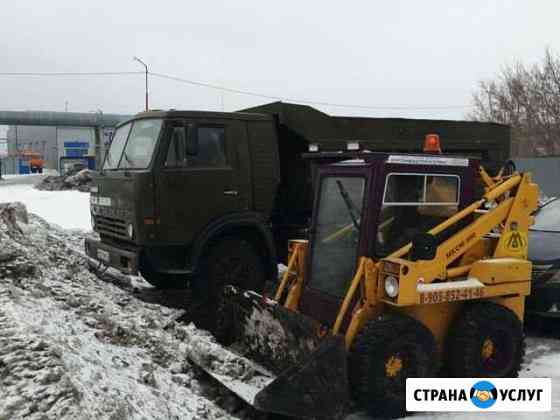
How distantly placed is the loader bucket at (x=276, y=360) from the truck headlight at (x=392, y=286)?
0.54 meters

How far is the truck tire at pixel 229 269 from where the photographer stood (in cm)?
661

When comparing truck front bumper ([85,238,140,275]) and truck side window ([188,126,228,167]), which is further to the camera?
truck side window ([188,126,228,167])

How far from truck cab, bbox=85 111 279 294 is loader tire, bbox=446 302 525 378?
120 inches

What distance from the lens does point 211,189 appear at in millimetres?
6707

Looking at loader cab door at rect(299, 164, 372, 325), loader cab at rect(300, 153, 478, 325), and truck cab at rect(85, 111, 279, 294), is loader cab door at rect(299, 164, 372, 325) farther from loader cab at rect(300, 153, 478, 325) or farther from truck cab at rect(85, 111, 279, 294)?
truck cab at rect(85, 111, 279, 294)

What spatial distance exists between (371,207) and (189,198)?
292cm

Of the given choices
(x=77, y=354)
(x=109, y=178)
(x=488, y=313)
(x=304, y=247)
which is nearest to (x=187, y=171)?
(x=109, y=178)

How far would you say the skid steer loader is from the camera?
12.8 ft

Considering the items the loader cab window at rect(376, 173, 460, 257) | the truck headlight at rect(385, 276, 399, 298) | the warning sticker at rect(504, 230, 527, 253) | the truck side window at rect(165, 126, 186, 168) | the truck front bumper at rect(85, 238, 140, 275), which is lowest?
the truck front bumper at rect(85, 238, 140, 275)

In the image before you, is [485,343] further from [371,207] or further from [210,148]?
[210,148]

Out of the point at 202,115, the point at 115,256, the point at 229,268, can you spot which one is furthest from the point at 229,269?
the point at 202,115

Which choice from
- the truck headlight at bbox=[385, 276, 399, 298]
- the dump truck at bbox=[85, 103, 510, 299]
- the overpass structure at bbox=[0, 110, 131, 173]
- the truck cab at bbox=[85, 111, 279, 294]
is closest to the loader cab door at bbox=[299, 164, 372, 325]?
the truck headlight at bbox=[385, 276, 399, 298]

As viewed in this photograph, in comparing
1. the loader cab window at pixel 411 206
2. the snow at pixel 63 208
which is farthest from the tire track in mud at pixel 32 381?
the snow at pixel 63 208

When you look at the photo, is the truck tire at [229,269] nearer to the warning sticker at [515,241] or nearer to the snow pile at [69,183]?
the warning sticker at [515,241]
